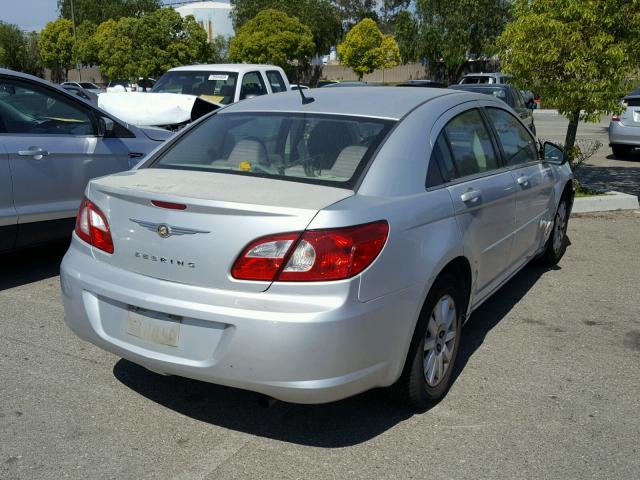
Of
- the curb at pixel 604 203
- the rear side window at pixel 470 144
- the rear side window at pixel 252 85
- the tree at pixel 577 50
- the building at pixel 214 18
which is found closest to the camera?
the rear side window at pixel 470 144

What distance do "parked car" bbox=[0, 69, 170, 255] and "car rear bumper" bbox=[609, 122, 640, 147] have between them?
1083cm

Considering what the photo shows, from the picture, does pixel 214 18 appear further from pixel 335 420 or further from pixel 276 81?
pixel 335 420

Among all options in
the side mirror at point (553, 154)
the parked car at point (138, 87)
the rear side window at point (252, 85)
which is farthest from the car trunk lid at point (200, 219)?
the parked car at point (138, 87)

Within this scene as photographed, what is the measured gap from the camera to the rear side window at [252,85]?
11562mm

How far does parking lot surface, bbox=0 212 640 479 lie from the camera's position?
321cm

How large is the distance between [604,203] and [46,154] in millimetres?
6889

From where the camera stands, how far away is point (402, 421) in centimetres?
366

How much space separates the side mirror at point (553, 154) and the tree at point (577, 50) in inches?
129

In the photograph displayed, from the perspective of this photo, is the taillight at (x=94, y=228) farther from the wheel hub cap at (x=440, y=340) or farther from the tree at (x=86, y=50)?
the tree at (x=86, y=50)

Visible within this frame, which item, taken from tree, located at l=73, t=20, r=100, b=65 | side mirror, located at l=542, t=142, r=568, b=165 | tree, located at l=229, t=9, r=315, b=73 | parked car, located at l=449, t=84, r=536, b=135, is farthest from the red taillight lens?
tree, located at l=73, t=20, r=100, b=65

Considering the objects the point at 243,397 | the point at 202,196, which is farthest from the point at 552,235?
the point at 202,196

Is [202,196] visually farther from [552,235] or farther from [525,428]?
[552,235]

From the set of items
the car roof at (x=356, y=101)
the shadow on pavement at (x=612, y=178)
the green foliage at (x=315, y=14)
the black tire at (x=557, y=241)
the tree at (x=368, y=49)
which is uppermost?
the green foliage at (x=315, y=14)

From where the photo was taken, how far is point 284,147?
12.9ft
